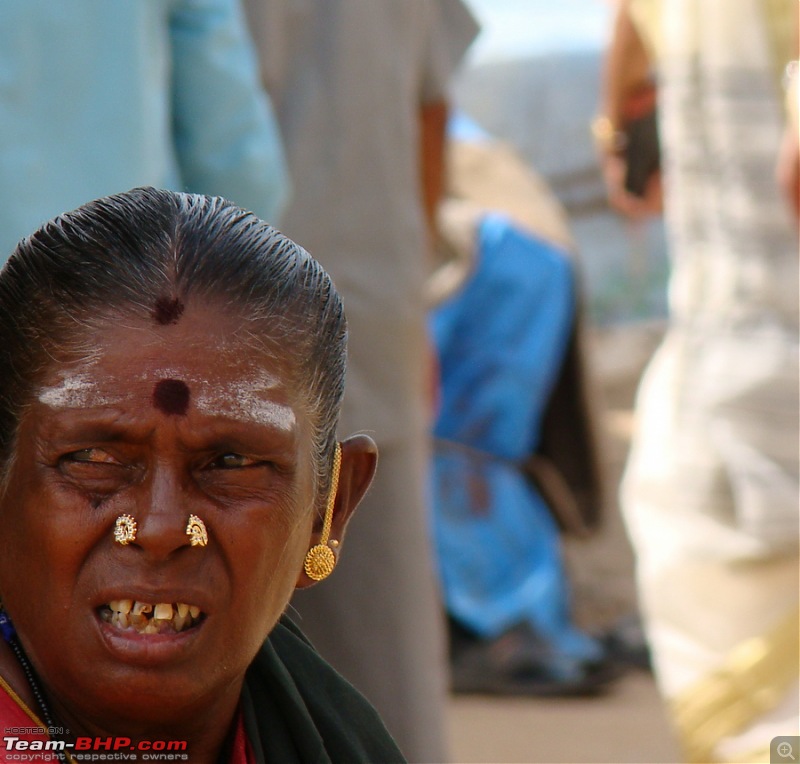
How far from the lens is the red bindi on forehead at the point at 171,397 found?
1.08 meters

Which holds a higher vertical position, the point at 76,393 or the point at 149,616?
the point at 76,393

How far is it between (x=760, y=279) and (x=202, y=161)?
140 centimetres

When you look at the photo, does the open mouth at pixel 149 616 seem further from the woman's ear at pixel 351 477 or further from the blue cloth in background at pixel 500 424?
the blue cloth in background at pixel 500 424

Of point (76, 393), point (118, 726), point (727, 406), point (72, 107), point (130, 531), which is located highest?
point (727, 406)

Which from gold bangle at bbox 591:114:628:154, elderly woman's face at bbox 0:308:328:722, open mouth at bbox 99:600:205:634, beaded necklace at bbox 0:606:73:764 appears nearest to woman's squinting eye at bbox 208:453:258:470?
elderly woman's face at bbox 0:308:328:722

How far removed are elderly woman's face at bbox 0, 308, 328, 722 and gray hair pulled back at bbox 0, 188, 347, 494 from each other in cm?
2

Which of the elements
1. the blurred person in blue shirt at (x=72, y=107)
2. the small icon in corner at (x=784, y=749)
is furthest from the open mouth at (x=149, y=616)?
the small icon in corner at (x=784, y=749)

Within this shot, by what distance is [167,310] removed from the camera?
1.10 m

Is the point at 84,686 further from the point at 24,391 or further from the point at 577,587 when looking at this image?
the point at 577,587

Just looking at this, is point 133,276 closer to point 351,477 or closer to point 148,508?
point 148,508

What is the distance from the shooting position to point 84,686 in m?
1.11

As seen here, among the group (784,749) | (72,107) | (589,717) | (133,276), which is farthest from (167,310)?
(589,717)

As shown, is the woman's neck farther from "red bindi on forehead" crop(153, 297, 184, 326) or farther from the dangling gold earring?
"red bindi on forehead" crop(153, 297, 184, 326)

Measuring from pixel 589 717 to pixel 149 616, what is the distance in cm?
389
